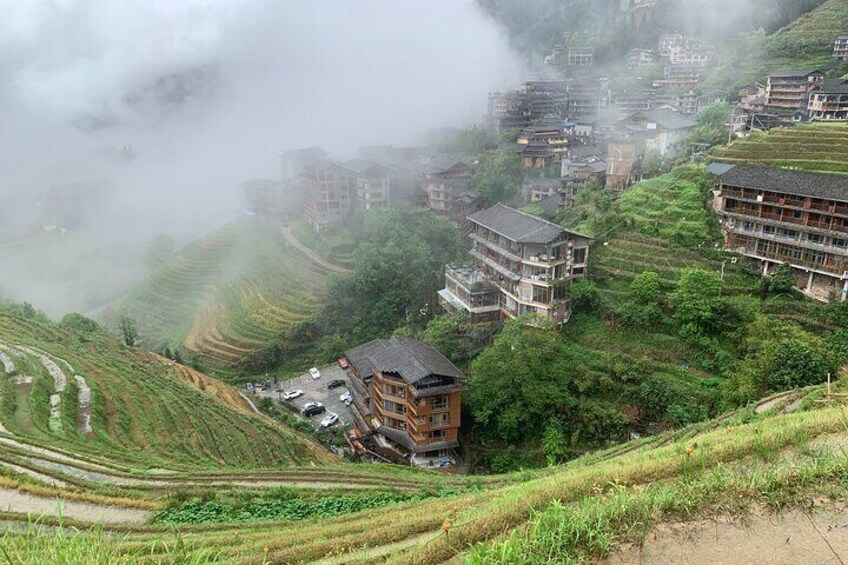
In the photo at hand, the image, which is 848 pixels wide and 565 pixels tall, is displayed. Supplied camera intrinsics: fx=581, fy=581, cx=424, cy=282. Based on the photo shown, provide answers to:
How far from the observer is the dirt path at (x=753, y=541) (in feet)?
19.4

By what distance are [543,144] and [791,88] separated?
766 inches

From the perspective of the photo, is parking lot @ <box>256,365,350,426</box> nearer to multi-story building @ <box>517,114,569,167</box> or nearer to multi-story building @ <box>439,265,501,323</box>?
multi-story building @ <box>439,265,501,323</box>

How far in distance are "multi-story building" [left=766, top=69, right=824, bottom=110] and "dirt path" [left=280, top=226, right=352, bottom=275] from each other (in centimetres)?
3466

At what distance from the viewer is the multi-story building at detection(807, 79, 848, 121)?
39.7 m

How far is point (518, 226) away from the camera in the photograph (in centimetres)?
2848

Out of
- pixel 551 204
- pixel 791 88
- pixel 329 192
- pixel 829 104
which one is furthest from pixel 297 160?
pixel 829 104

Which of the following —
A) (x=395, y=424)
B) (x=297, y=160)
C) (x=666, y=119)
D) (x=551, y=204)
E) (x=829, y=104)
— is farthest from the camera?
(x=297, y=160)

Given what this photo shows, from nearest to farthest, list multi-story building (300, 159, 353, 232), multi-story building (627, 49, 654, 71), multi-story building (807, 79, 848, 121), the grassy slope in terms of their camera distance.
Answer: the grassy slope → multi-story building (807, 79, 848, 121) → multi-story building (300, 159, 353, 232) → multi-story building (627, 49, 654, 71)

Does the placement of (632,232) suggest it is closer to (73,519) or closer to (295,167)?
(73,519)

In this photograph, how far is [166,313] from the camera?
155ft

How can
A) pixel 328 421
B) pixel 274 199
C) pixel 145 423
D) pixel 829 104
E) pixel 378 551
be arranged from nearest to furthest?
pixel 378 551 → pixel 145 423 → pixel 328 421 → pixel 829 104 → pixel 274 199

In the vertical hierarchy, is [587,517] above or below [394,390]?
above

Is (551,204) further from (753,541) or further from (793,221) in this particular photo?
(753,541)

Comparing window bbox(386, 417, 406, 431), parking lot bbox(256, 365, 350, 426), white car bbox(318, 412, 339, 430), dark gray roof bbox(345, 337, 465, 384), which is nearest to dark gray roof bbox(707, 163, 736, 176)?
dark gray roof bbox(345, 337, 465, 384)
